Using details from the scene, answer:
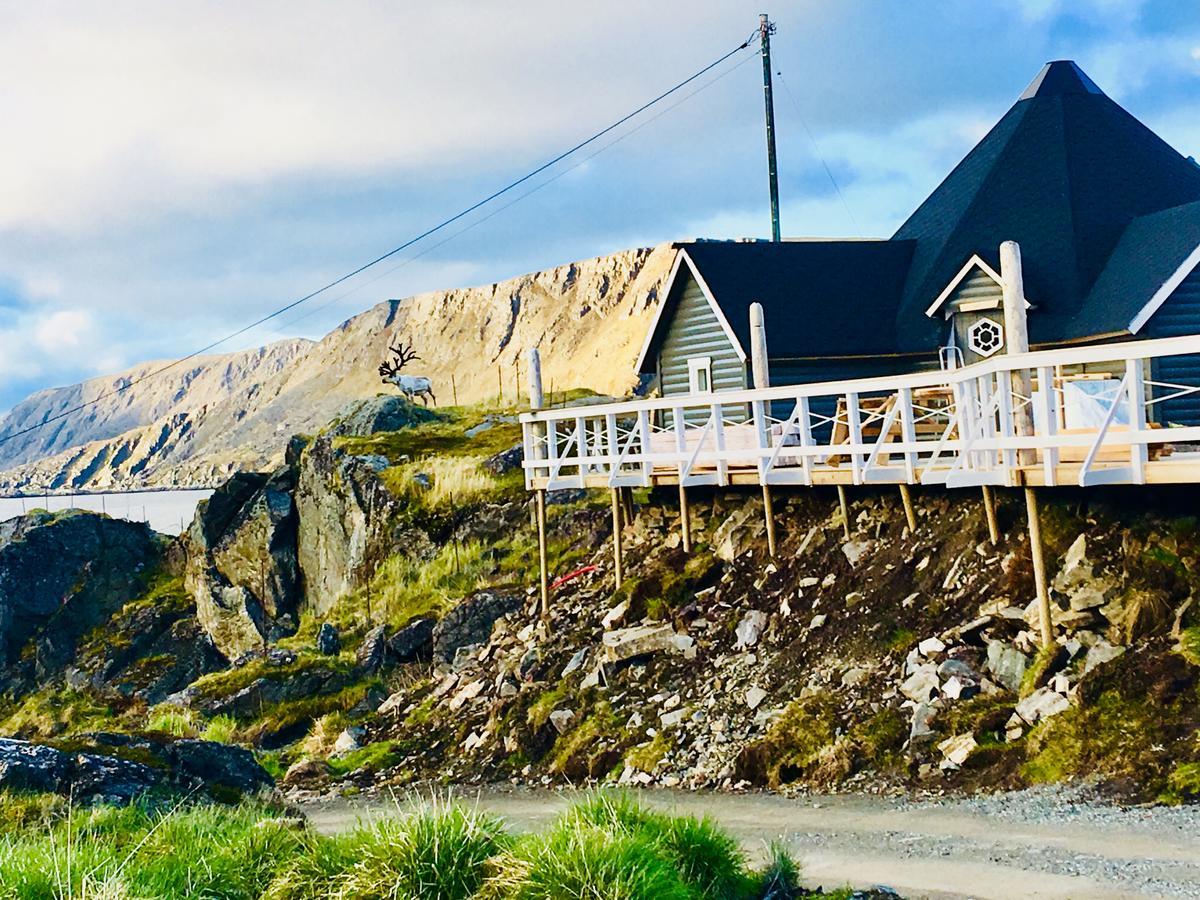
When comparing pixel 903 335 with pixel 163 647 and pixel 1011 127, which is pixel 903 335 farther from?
pixel 163 647

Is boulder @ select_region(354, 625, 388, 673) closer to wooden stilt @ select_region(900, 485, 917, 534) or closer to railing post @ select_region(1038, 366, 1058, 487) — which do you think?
wooden stilt @ select_region(900, 485, 917, 534)

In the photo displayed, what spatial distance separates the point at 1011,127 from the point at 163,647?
87.6ft

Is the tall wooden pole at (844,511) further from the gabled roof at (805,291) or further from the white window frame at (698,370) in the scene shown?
the white window frame at (698,370)

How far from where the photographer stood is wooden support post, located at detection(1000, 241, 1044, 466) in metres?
15.1

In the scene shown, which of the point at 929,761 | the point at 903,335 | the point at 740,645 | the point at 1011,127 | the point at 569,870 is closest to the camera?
the point at 569,870

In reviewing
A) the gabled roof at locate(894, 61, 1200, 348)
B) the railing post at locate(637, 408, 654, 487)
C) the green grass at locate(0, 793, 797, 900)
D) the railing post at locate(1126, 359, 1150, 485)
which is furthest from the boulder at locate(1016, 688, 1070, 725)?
the gabled roof at locate(894, 61, 1200, 348)

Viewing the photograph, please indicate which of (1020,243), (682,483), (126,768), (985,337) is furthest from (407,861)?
(1020,243)

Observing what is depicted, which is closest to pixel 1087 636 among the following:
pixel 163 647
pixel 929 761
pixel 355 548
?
pixel 929 761

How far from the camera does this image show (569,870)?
899 cm

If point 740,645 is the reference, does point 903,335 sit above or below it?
above

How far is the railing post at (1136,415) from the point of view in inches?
521

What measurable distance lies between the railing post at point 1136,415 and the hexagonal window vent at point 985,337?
44.6 ft

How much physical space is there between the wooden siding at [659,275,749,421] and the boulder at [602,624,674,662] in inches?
350

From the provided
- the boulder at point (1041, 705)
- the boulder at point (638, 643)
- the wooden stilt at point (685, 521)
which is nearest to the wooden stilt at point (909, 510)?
the boulder at point (638, 643)
